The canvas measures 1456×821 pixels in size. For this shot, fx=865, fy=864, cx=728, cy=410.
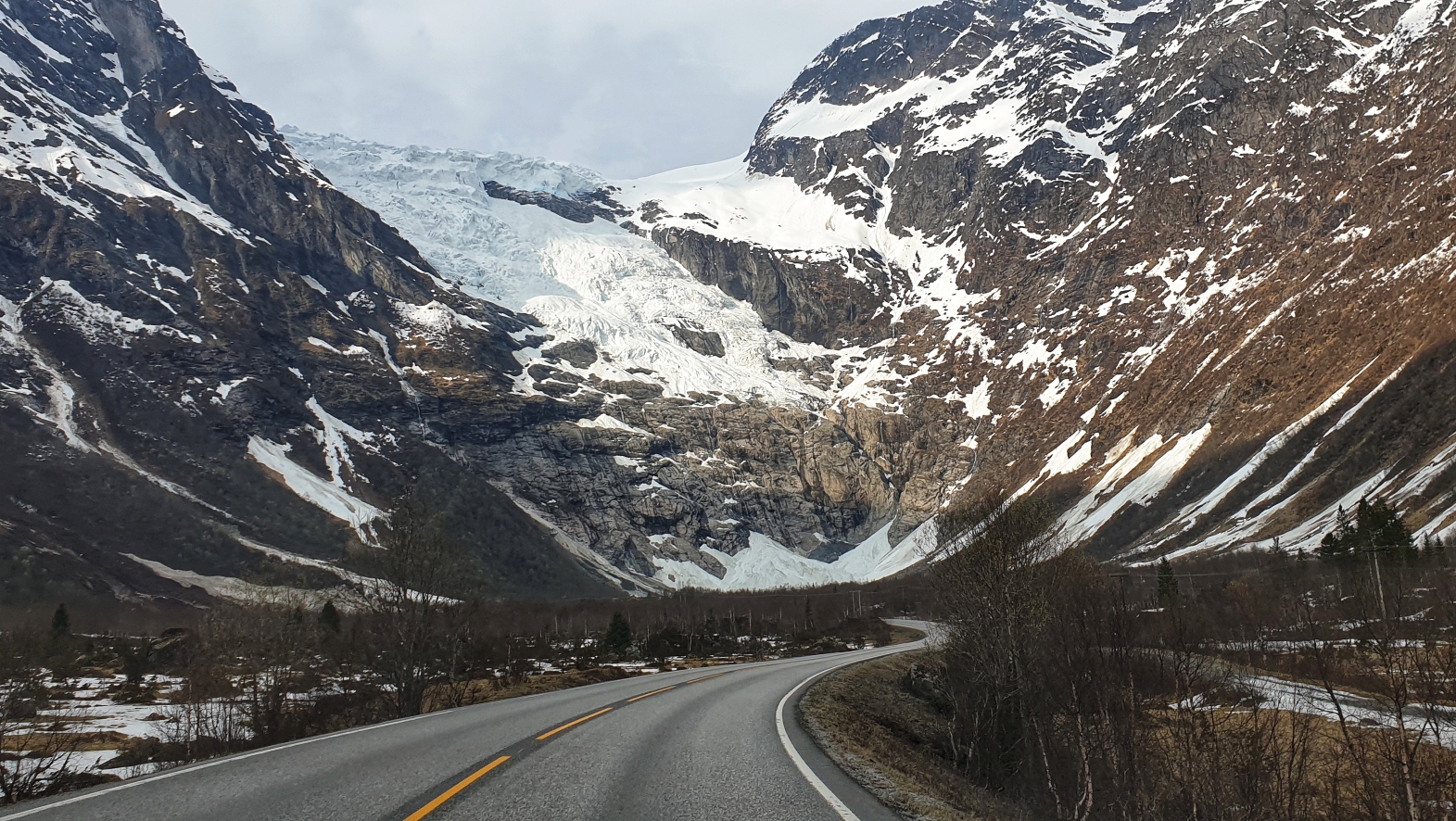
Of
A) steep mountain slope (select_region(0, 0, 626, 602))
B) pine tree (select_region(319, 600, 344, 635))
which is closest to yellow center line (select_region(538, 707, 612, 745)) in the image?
pine tree (select_region(319, 600, 344, 635))

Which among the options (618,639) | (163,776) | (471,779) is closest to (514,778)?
(471,779)

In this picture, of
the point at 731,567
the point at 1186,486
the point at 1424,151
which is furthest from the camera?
the point at 731,567

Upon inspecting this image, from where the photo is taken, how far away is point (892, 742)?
1894 centimetres

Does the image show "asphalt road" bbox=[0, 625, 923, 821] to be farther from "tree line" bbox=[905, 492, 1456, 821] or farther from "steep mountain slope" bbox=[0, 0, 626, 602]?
"steep mountain slope" bbox=[0, 0, 626, 602]

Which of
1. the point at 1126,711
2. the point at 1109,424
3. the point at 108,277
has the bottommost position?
the point at 1126,711

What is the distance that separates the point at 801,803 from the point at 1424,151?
18265 centimetres

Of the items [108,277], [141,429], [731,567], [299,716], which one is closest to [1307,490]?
[299,716]

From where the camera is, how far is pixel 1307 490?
91.1 metres

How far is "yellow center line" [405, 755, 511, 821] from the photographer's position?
7.35m

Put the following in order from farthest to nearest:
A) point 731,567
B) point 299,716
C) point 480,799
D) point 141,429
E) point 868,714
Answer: point 731,567 < point 141,429 < point 868,714 < point 299,716 < point 480,799

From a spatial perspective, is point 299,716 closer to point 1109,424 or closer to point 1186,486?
point 1186,486

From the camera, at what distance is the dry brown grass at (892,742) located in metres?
9.73

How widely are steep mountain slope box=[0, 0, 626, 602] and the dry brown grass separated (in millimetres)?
75854

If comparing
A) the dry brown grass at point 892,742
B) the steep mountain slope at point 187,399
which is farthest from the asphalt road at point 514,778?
the steep mountain slope at point 187,399
